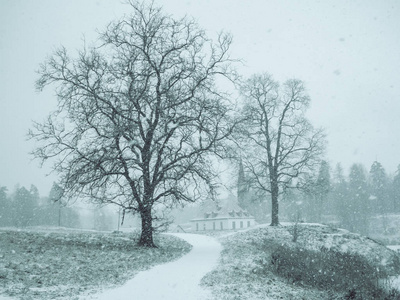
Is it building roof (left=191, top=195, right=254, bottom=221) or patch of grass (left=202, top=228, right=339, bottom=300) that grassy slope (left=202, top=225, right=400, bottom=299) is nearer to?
patch of grass (left=202, top=228, right=339, bottom=300)

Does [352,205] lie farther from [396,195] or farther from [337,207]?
[396,195]

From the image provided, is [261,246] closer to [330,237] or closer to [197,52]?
[330,237]

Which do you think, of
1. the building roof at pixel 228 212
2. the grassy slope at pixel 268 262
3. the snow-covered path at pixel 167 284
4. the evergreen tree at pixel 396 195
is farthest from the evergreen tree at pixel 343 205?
the snow-covered path at pixel 167 284

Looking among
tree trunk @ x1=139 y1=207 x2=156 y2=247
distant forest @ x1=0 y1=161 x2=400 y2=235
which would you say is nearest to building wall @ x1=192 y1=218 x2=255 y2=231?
distant forest @ x1=0 y1=161 x2=400 y2=235

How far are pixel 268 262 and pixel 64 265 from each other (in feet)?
27.0

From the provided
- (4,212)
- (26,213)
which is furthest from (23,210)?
(4,212)

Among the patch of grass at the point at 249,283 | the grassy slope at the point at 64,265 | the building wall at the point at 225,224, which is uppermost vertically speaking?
the grassy slope at the point at 64,265

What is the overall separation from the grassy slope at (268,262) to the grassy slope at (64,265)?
300 cm

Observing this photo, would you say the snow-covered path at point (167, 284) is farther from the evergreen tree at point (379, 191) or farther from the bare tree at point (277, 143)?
the evergreen tree at point (379, 191)

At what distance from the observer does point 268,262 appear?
44.4ft

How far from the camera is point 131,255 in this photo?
538 inches

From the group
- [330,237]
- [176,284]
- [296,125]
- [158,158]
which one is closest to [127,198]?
[158,158]

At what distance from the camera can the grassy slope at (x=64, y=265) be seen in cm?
802

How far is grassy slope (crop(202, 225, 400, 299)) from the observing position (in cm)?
908
